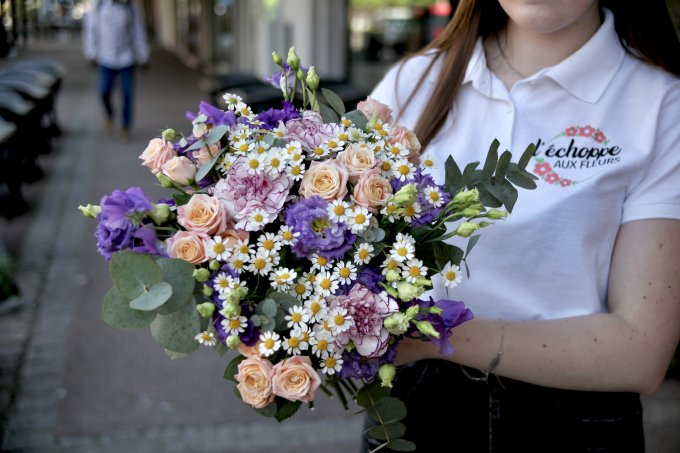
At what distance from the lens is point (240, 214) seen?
4.22ft

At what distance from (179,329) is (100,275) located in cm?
499

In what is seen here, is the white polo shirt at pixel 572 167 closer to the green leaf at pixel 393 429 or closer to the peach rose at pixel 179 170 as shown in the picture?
the green leaf at pixel 393 429

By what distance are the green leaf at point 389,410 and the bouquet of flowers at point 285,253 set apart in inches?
1.7

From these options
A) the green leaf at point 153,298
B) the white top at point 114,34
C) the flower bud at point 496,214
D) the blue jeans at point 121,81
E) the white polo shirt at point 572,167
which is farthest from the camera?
the blue jeans at point 121,81

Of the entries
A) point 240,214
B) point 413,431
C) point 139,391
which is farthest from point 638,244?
point 139,391

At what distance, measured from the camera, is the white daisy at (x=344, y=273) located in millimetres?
1273

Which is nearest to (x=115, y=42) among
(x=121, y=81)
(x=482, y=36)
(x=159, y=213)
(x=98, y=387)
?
(x=121, y=81)

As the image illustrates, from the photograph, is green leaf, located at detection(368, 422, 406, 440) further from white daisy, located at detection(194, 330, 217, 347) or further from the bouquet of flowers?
white daisy, located at detection(194, 330, 217, 347)

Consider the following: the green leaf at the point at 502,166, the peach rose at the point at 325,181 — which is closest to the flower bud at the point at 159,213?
the peach rose at the point at 325,181

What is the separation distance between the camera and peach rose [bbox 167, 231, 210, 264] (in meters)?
1.25

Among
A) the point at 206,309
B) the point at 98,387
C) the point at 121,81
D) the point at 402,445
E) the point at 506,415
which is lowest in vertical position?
the point at 121,81

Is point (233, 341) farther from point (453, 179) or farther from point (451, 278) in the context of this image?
point (453, 179)

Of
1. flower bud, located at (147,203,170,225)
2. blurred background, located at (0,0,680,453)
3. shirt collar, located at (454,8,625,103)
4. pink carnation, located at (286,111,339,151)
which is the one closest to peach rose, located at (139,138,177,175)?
flower bud, located at (147,203,170,225)

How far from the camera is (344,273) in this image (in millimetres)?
1272
